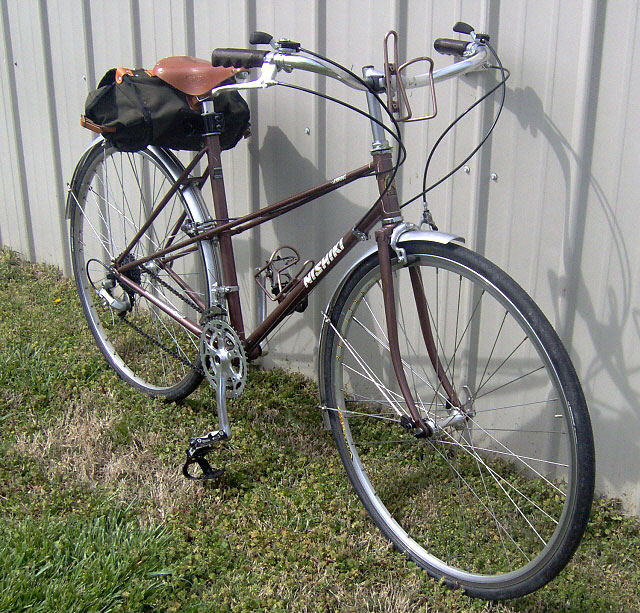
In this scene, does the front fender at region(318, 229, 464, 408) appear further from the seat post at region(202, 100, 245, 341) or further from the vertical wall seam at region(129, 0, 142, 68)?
the vertical wall seam at region(129, 0, 142, 68)

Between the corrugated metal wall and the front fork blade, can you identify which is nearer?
the front fork blade

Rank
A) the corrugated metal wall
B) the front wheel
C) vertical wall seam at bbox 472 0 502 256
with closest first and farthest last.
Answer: the front wheel < the corrugated metal wall < vertical wall seam at bbox 472 0 502 256

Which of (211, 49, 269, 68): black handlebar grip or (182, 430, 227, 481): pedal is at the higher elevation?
(211, 49, 269, 68): black handlebar grip

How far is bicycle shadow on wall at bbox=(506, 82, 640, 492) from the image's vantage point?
223 cm

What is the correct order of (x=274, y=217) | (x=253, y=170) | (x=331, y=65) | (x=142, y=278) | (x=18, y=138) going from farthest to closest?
(x=18, y=138)
(x=253, y=170)
(x=142, y=278)
(x=274, y=217)
(x=331, y=65)

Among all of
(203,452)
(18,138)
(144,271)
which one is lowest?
(203,452)

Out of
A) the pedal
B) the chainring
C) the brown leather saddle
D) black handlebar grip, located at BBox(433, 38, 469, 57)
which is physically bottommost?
the pedal

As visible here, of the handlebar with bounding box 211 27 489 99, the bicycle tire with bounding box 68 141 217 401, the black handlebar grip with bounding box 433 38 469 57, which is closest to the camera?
the handlebar with bounding box 211 27 489 99

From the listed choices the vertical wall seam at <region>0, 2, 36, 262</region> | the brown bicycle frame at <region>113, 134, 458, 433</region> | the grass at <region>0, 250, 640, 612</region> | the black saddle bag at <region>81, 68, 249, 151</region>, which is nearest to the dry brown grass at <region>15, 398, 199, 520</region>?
the grass at <region>0, 250, 640, 612</region>

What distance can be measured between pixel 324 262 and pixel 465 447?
0.73 m

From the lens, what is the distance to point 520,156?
7.76 ft

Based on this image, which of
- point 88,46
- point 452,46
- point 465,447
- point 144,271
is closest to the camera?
point 452,46

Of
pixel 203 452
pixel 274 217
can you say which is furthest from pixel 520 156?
pixel 203 452

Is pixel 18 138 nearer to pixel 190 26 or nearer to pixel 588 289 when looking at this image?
pixel 190 26
